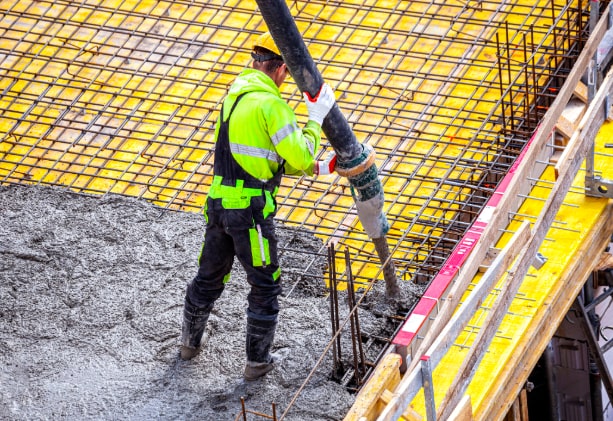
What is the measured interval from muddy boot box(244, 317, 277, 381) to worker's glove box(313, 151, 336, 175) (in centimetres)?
95

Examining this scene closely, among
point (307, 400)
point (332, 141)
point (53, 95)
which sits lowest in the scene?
point (53, 95)

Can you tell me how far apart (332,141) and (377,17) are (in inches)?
168

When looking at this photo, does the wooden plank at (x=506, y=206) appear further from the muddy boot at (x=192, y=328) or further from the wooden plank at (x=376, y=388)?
the muddy boot at (x=192, y=328)

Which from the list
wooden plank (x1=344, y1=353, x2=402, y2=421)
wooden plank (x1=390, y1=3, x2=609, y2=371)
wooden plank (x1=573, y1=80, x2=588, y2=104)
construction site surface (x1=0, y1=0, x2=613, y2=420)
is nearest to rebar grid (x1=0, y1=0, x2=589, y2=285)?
construction site surface (x1=0, y1=0, x2=613, y2=420)

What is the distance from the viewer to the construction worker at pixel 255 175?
26.6ft

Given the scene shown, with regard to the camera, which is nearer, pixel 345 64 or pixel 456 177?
pixel 456 177

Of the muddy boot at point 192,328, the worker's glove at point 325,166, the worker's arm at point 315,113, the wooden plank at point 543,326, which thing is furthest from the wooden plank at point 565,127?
the muddy boot at point 192,328

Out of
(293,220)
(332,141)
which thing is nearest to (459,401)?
(332,141)

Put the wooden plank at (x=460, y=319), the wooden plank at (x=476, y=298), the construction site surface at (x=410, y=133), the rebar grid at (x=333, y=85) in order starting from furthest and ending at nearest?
1. the rebar grid at (x=333, y=85)
2. the construction site surface at (x=410, y=133)
3. the wooden plank at (x=476, y=298)
4. the wooden plank at (x=460, y=319)

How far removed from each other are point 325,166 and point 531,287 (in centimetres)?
207

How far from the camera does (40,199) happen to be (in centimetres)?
1058

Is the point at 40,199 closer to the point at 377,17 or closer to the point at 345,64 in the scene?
the point at 345,64

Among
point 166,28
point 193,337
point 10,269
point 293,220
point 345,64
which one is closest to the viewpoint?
point 193,337

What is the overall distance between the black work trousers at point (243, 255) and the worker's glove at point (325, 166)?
392 millimetres
